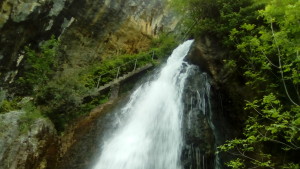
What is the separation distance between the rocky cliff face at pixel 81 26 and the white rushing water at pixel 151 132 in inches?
271

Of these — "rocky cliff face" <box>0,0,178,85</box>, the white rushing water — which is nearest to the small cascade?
the white rushing water

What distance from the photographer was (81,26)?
61.8 feet

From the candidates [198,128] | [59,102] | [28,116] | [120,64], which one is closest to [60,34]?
[120,64]

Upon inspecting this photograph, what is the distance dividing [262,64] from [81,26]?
1292 cm

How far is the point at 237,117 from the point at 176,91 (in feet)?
8.47

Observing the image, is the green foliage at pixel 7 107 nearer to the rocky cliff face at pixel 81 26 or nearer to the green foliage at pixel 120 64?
the rocky cliff face at pixel 81 26

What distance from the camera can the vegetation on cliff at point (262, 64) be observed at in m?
7.07

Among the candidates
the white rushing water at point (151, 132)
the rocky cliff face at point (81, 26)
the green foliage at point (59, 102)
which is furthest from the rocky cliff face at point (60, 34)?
the white rushing water at point (151, 132)

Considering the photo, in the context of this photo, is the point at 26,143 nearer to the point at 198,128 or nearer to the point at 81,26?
the point at 198,128

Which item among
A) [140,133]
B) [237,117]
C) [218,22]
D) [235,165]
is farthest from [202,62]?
[235,165]

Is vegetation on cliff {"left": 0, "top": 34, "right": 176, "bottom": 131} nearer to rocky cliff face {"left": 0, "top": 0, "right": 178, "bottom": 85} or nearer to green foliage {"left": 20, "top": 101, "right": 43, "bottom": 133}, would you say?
green foliage {"left": 20, "top": 101, "right": 43, "bottom": 133}

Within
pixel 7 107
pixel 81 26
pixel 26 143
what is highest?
pixel 81 26

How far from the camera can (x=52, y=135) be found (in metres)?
11.3

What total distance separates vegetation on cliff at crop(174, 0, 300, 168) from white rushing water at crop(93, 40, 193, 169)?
74.0 inches
